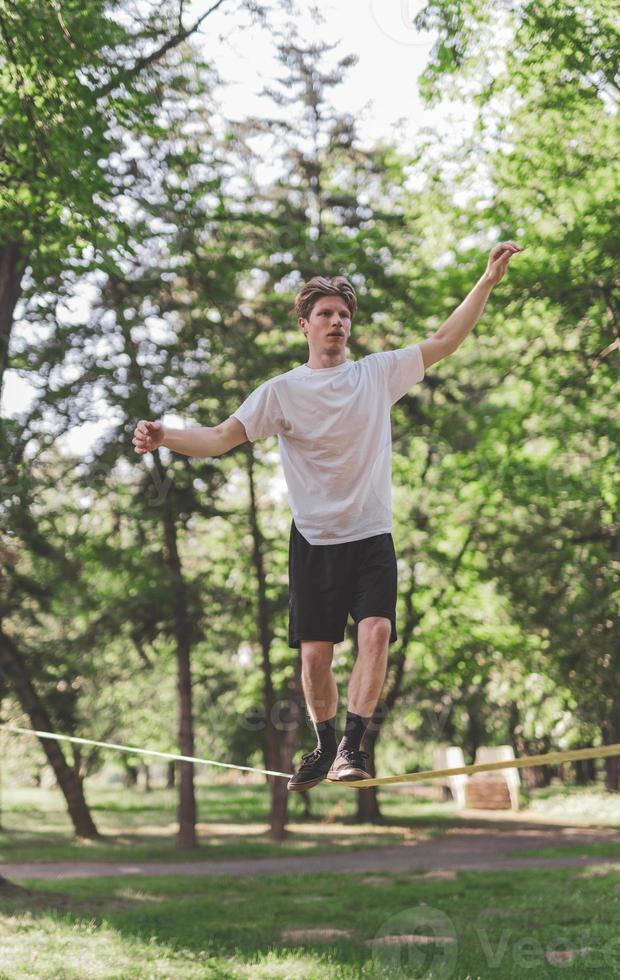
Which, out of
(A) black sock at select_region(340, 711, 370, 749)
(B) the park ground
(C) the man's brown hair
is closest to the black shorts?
(A) black sock at select_region(340, 711, 370, 749)

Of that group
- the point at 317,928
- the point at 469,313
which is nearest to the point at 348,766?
the point at 469,313

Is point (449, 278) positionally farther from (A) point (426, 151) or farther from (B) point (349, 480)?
(B) point (349, 480)

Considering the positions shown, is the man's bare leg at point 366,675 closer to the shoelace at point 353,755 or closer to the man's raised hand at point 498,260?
the shoelace at point 353,755

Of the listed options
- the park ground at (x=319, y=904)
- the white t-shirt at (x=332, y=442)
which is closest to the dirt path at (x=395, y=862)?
the park ground at (x=319, y=904)

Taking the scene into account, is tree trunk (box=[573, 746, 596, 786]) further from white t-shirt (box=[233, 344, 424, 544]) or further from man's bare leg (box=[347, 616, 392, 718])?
white t-shirt (box=[233, 344, 424, 544])

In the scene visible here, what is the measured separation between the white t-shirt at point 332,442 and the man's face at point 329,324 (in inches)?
4.3

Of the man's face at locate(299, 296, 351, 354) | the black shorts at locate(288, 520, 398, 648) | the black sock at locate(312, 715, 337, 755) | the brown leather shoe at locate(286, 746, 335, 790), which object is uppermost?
the man's face at locate(299, 296, 351, 354)

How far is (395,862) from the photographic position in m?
17.4

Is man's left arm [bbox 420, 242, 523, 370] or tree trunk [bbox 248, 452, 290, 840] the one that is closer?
man's left arm [bbox 420, 242, 523, 370]

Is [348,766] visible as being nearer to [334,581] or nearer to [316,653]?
[316,653]

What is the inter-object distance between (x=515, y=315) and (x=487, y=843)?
11.1 meters

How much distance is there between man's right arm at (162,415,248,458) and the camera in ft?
14.7

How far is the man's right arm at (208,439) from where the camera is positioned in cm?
449

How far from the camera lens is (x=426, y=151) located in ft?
58.4
